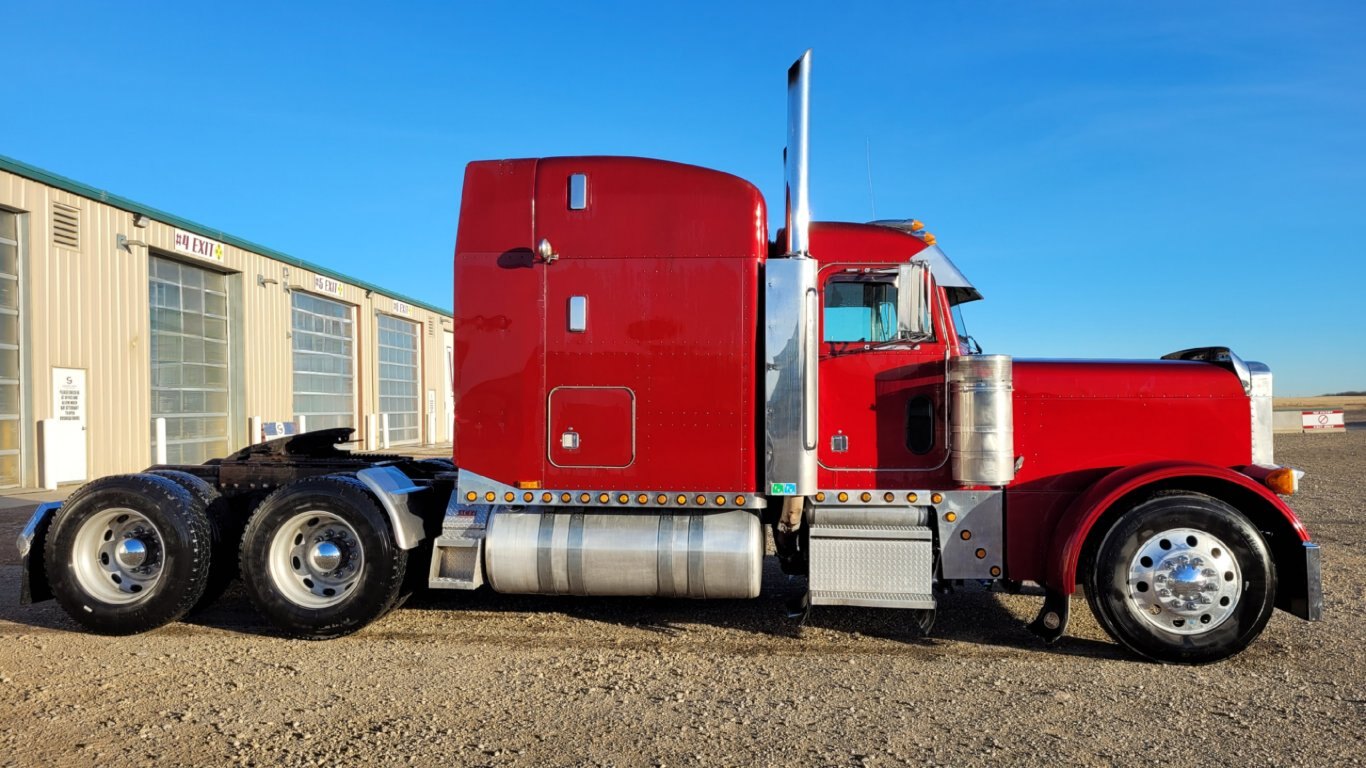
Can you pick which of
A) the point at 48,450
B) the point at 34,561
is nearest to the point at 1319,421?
→ the point at 34,561

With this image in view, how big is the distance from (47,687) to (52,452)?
12744 millimetres

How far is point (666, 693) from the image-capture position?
452 cm

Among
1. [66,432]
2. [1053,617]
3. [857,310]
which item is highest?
[857,310]

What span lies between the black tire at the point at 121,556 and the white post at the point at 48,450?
11168 mm

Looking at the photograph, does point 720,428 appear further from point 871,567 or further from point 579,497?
point 871,567

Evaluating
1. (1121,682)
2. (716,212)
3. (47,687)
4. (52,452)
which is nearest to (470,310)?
(716,212)

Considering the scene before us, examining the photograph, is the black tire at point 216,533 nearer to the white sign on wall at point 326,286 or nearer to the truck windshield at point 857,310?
the truck windshield at point 857,310

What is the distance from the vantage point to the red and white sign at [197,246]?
59.7 ft

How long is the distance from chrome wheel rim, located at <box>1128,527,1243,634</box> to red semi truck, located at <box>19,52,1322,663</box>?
0.97ft

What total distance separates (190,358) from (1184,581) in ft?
65.5

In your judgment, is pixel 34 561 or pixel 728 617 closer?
pixel 34 561

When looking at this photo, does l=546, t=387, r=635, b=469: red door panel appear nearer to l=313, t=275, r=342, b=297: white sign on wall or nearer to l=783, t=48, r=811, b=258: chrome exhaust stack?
l=783, t=48, r=811, b=258: chrome exhaust stack

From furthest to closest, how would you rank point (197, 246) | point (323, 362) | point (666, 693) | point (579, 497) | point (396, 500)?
point (323, 362) < point (197, 246) < point (396, 500) < point (579, 497) < point (666, 693)

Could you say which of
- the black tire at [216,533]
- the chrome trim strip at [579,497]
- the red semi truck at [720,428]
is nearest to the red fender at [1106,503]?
the red semi truck at [720,428]
